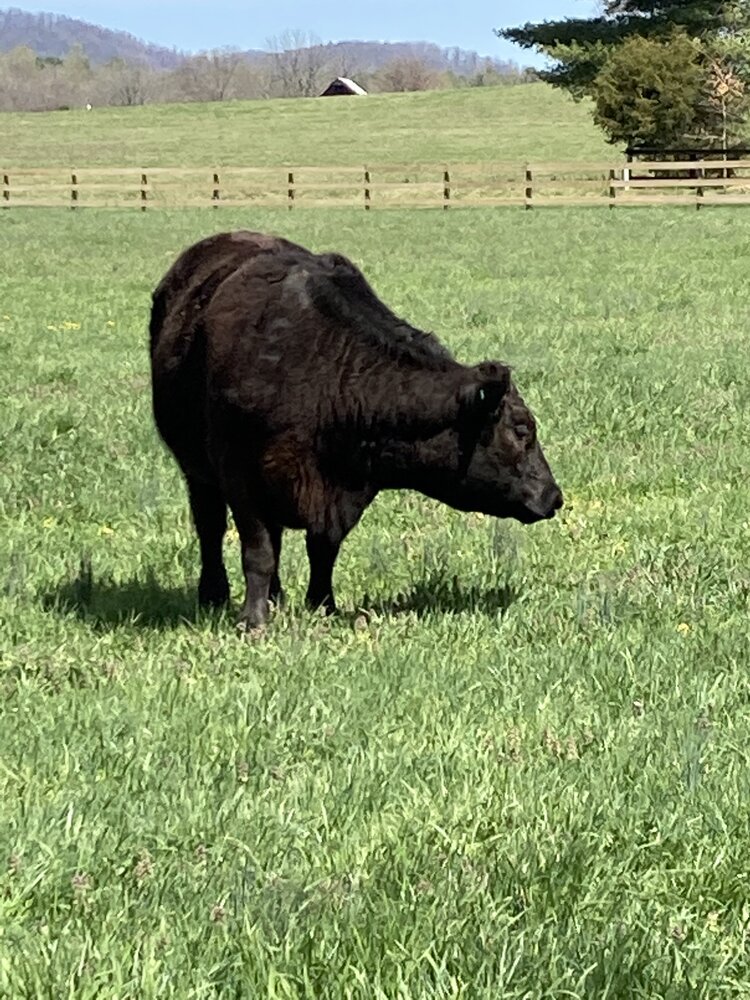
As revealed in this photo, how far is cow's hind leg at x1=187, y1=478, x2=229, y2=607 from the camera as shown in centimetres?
622

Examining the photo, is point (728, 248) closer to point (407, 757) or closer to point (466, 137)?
point (407, 757)

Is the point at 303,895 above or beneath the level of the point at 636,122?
beneath

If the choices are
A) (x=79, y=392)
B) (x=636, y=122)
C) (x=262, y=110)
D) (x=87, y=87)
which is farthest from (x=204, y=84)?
(x=79, y=392)

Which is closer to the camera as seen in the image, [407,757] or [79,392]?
[407,757]

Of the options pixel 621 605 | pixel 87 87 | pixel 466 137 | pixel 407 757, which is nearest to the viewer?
pixel 407 757

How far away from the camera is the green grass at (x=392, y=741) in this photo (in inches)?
109

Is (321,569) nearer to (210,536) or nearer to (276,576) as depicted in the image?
(276,576)

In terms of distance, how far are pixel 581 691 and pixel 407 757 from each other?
863 mm

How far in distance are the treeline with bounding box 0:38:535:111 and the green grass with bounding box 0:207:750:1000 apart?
451 feet

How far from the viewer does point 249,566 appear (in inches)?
223

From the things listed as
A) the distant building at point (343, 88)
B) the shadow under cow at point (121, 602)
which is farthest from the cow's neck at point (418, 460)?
the distant building at point (343, 88)

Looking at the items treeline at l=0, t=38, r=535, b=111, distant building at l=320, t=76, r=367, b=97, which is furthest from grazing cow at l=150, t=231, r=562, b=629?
treeline at l=0, t=38, r=535, b=111

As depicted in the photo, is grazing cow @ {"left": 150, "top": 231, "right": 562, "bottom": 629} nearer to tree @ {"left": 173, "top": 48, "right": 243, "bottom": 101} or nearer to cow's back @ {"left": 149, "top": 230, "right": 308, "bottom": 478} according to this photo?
cow's back @ {"left": 149, "top": 230, "right": 308, "bottom": 478}

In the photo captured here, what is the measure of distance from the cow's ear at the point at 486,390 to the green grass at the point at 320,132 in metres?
52.8
